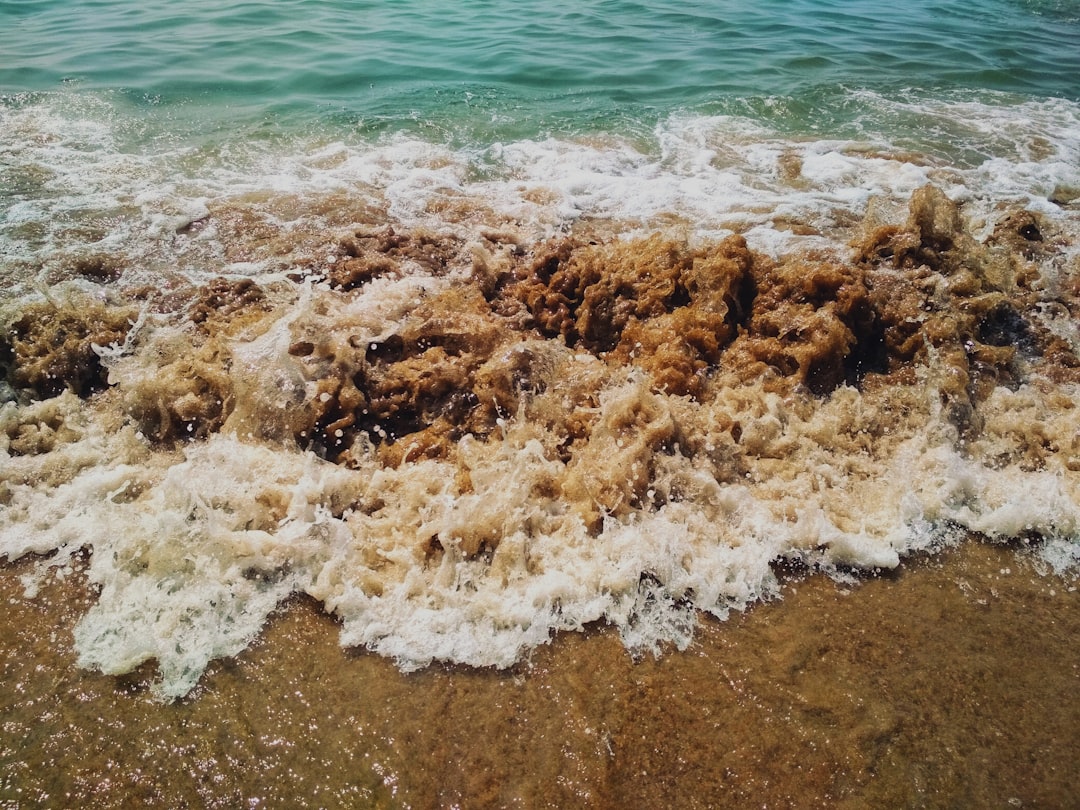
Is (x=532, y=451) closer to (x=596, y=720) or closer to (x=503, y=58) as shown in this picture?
(x=596, y=720)

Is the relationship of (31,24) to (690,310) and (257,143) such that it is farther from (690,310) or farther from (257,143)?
(690,310)

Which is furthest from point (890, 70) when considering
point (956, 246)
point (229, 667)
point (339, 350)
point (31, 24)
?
point (31, 24)

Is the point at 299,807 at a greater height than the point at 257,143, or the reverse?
the point at 257,143

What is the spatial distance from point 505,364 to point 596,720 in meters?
2.75

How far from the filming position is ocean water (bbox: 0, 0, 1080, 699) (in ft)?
12.0

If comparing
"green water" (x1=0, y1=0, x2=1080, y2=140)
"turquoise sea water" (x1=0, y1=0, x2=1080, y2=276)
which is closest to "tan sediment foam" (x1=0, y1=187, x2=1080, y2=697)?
"turquoise sea water" (x1=0, y1=0, x2=1080, y2=276)

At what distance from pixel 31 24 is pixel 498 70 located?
1069cm

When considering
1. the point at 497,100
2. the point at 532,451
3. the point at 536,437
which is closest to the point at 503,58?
the point at 497,100

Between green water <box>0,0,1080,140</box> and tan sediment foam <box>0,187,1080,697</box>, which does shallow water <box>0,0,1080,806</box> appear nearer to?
tan sediment foam <box>0,187,1080,697</box>

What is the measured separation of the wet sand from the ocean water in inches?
6.9

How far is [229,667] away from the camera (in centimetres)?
320

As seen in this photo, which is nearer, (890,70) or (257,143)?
(257,143)

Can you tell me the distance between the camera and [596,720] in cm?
300

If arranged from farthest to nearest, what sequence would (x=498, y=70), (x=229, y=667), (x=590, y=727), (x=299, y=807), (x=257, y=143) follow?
(x=498, y=70)
(x=257, y=143)
(x=229, y=667)
(x=590, y=727)
(x=299, y=807)
